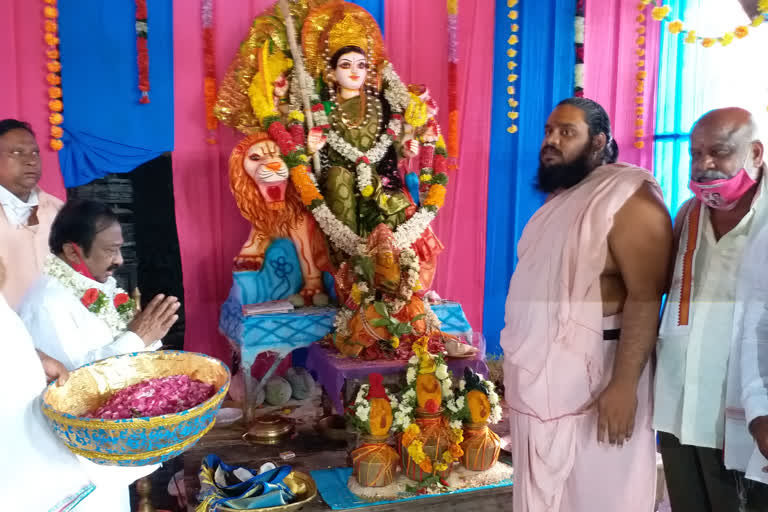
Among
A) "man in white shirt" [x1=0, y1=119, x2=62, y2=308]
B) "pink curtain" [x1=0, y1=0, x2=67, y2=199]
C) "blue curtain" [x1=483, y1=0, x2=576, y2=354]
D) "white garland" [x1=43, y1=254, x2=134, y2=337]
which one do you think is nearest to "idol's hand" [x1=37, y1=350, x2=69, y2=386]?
"white garland" [x1=43, y1=254, x2=134, y2=337]

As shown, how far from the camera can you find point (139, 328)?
6.05 feet

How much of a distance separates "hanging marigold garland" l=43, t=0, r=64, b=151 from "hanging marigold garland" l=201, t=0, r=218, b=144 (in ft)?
2.92

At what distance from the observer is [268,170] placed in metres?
3.87

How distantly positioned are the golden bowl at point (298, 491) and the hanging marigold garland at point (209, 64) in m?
2.41

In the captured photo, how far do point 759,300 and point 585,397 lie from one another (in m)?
0.66

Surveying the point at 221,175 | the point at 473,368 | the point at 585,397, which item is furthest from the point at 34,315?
the point at 221,175

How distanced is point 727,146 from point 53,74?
12.3ft

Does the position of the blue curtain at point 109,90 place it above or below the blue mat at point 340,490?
above

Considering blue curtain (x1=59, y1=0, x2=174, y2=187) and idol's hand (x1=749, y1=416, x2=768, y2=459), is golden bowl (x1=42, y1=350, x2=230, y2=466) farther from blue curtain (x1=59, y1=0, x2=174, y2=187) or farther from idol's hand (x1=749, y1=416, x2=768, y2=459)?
blue curtain (x1=59, y1=0, x2=174, y2=187)

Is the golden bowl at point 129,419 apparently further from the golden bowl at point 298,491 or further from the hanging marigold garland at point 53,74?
the hanging marigold garland at point 53,74

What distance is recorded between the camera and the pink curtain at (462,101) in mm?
4711

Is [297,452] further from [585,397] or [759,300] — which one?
[759,300]

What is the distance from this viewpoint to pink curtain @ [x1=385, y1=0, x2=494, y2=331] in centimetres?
471

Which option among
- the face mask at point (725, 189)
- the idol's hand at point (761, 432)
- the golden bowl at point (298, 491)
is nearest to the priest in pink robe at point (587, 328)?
the face mask at point (725, 189)
